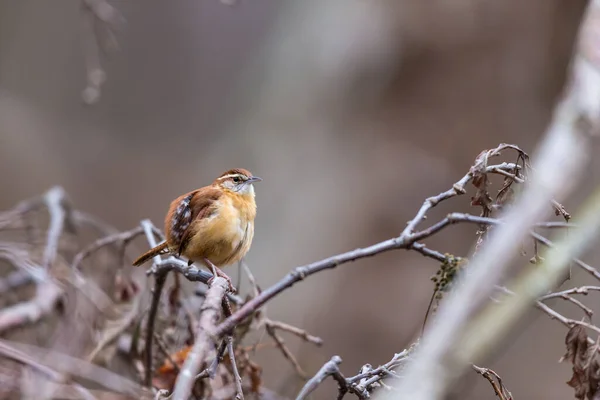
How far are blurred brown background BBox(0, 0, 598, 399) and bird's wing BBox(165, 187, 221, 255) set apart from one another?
3416 millimetres

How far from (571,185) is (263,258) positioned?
5659 millimetres

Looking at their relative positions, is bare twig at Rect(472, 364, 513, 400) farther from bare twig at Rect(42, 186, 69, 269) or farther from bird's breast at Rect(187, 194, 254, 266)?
bare twig at Rect(42, 186, 69, 269)

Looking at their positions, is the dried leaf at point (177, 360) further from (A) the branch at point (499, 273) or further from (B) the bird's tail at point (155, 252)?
(A) the branch at point (499, 273)

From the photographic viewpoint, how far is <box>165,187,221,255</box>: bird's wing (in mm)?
2479

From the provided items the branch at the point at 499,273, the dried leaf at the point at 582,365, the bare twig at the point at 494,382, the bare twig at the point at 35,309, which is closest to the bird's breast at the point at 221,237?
the bare twig at the point at 35,309

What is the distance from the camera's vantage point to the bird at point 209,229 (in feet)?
8.00

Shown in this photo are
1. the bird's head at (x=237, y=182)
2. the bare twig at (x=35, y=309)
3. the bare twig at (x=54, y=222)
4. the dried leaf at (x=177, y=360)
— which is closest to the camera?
the bare twig at (x=35, y=309)

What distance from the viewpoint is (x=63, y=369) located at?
1605 mm

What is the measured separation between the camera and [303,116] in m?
6.74

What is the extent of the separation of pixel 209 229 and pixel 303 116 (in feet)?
14.5

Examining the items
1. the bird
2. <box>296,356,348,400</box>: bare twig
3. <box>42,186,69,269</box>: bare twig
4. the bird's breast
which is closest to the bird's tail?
the bird

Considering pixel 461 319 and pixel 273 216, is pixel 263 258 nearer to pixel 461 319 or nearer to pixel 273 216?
pixel 273 216

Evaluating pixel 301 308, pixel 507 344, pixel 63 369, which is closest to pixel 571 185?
pixel 507 344

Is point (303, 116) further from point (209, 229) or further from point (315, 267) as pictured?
point (315, 267)
